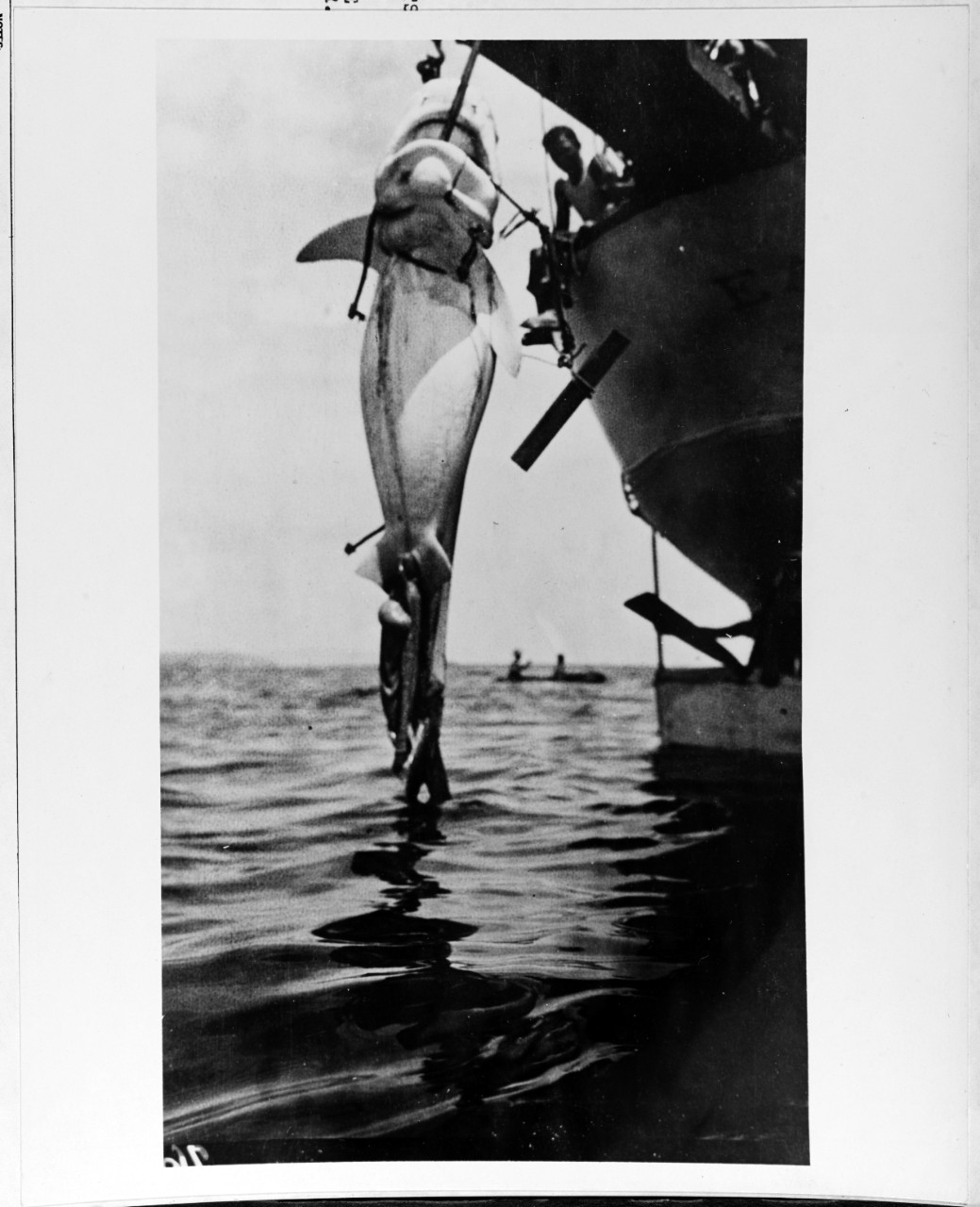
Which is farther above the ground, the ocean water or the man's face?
the man's face

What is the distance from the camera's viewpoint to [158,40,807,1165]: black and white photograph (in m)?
1.40

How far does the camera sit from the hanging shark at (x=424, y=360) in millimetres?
1418

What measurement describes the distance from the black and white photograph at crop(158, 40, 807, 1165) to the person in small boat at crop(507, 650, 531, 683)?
1 centimetres

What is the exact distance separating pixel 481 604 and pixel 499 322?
357 mm

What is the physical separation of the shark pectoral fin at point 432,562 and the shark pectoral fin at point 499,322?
0.78ft

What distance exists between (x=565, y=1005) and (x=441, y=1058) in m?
0.17

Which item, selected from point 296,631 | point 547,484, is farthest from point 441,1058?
point 547,484

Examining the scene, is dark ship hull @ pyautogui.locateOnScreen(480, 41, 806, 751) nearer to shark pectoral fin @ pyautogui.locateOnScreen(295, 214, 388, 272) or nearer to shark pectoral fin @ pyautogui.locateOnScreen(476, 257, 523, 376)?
shark pectoral fin @ pyautogui.locateOnScreen(476, 257, 523, 376)

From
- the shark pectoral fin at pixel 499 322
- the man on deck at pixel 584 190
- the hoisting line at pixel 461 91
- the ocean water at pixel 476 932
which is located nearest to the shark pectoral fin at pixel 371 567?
the ocean water at pixel 476 932

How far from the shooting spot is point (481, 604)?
1430 mm

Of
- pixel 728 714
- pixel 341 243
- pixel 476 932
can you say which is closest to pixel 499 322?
pixel 341 243

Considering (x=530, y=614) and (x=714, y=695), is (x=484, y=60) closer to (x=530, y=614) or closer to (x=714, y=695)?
(x=530, y=614)

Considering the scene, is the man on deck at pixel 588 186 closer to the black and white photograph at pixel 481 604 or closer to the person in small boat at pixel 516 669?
the black and white photograph at pixel 481 604

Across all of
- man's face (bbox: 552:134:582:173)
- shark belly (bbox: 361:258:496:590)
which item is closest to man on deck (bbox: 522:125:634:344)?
man's face (bbox: 552:134:582:173)
